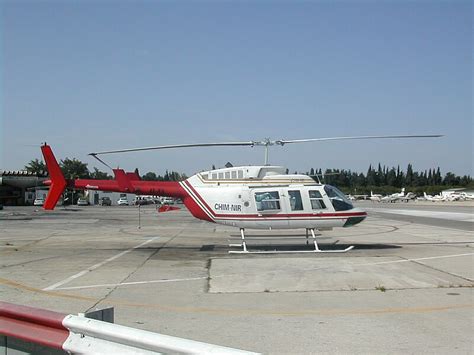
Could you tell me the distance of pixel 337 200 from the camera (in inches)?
656

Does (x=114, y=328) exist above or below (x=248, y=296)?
above

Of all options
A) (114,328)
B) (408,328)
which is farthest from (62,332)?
(408,328)

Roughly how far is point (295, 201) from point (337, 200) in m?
1.45

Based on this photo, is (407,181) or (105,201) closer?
(105,201)

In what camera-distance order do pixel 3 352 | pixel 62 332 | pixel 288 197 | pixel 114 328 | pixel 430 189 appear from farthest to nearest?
pixel 430 189
pixel 288 197
pixel 3 352
pixel 62 332
pixel 114 328

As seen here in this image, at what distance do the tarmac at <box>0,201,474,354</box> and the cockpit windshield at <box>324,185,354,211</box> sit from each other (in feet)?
5.09

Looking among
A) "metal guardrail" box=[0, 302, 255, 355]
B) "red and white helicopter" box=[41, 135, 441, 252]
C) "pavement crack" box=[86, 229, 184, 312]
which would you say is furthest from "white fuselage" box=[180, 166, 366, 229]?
"metal guardrail" box=[0, 302, 255, 355]

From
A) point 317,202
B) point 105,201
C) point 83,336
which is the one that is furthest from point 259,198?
point 105,201

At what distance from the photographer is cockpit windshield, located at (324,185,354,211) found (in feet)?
54.5

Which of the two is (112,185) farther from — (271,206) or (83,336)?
(83,336)

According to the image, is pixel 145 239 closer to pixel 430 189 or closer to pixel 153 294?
pixel 153 294

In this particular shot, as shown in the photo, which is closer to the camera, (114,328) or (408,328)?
(114,328)

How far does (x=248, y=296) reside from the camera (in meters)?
9.03

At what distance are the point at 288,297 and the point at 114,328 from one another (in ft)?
18.5
